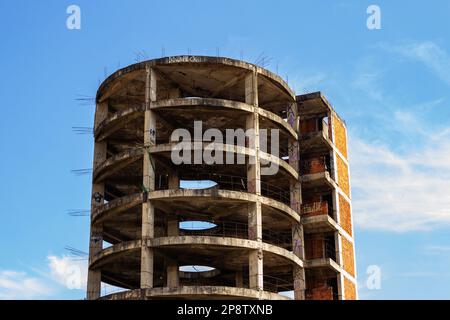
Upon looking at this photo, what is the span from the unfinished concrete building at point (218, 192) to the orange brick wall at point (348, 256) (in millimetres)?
81

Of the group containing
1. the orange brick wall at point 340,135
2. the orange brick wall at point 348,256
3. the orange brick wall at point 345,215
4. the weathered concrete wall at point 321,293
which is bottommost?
the weathered concrete wall at point 321,293

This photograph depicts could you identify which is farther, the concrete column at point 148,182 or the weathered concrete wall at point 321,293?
the weathered concrete wall at point 321,293

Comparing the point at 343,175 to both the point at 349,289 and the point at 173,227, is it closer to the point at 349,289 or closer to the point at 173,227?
the point at 349,289

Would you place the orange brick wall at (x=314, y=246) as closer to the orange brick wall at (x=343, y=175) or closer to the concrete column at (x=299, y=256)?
the concrete column at (x=299, y=256)

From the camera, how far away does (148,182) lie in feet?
155

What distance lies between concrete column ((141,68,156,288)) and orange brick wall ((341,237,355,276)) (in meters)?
15.9

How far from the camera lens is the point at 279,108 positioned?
187ft

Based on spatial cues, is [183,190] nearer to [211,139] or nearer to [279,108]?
[211,139]

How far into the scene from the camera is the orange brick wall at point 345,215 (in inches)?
2207

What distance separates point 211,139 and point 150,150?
19.7ft

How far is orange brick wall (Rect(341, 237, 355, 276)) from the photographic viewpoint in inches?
2160

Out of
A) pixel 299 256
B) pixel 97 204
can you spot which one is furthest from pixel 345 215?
pixel 97 204

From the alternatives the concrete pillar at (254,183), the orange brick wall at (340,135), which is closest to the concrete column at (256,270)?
the concrete pillar at (254,183)
